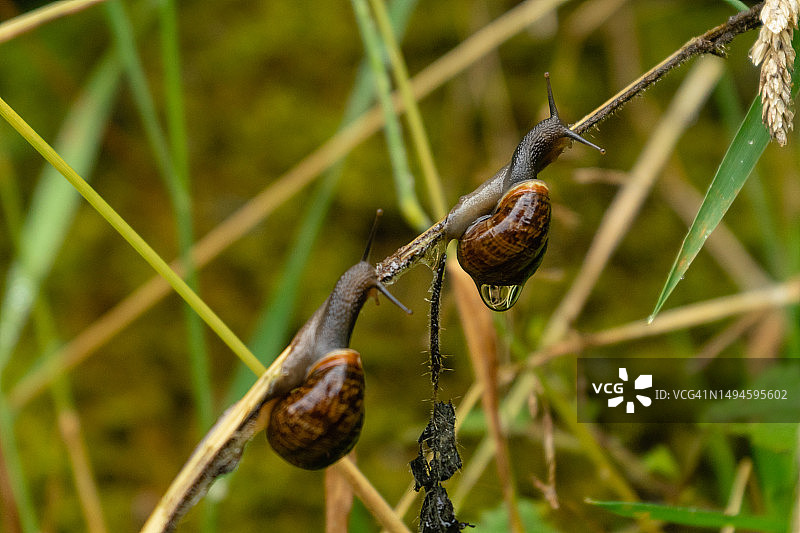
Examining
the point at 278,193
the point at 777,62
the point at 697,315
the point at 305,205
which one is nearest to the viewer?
the point at 777,62

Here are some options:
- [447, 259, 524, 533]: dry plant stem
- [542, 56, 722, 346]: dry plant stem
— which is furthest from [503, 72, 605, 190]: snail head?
[542, 56, 722, 346]: dry plant stem

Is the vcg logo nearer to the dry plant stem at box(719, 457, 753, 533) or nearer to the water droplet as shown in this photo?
the dry plant stem at box(719, 457, 753, 533)

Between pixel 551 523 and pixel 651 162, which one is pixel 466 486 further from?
pixel 651 162

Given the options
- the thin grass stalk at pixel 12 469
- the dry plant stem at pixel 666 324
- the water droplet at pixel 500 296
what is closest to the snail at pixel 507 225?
the water droplet at pixel 500 296

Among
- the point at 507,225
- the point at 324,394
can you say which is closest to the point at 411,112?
the point at 507,225

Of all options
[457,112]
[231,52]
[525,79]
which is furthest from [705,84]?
[231,52]

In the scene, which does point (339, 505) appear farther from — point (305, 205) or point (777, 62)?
point (305, 205)

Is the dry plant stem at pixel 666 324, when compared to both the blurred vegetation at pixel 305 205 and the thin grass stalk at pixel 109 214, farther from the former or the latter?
the thin grass stalk at pixel 109 214
